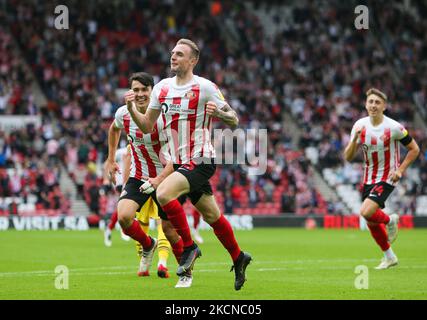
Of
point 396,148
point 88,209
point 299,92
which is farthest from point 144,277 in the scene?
point 299,92

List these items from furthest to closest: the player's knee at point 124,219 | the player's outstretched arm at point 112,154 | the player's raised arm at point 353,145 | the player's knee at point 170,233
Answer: the player's raised arm at point 353,145, the player's outstretched arm at point 112,154, the player's knee at point 124,219, the player's knee at point 170,233

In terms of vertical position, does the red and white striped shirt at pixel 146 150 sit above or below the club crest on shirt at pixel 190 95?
below

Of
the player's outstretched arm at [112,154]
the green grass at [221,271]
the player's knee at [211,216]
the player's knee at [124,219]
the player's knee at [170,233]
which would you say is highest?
the player's outstretched arm at [112,154]

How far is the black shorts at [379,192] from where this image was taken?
45.9 ft

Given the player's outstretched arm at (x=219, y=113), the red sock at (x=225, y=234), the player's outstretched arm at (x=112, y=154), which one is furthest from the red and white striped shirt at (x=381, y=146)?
the player's outstretched arm at (x=219, y=113)

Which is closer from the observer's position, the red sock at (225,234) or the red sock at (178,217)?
the red sock at (178,217)

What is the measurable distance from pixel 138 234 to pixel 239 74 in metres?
25.6

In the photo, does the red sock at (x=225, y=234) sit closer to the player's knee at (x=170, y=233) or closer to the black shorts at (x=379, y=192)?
the player's knee at (x=170, y=233)

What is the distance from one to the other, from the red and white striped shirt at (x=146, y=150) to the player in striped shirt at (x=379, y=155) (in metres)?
3.36

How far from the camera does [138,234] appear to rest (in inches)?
477

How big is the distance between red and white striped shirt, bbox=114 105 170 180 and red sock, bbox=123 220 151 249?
2.16ft

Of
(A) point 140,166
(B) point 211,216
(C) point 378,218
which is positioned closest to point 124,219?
(A) point 140,166
